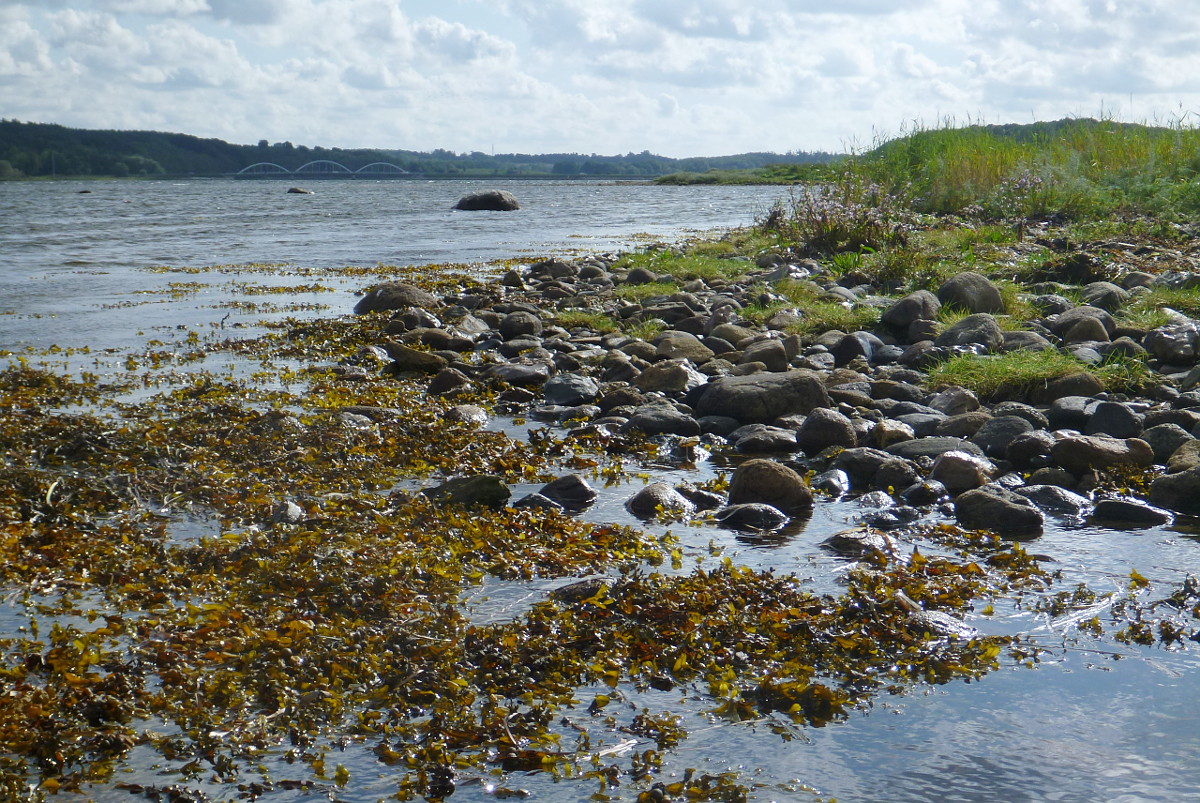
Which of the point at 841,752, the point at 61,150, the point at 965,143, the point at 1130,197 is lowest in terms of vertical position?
the point at 841,752

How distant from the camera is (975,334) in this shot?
7.86 metres

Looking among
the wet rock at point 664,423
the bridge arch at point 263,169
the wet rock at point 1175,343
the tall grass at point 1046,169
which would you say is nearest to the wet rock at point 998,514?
the wet rock at point 664,423

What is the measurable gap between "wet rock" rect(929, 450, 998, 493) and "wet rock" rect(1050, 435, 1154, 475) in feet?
1.32

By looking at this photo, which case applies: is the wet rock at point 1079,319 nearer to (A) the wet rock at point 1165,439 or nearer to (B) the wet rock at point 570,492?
(A) the wet rock at point 1165,439

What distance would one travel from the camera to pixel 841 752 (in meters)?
2.76

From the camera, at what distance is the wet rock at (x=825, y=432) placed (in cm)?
591

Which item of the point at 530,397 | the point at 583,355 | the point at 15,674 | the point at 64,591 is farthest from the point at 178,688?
the point at 583,355

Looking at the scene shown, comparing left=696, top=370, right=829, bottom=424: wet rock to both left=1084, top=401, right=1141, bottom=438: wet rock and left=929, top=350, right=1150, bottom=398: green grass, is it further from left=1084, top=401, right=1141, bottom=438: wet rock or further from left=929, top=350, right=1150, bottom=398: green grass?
left=1084, top=401, right=1141, bottom=438: wet rock

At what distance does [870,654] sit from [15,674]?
2732 millimetres

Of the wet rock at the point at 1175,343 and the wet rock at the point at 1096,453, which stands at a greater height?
the wet rock at the point at 1175,343

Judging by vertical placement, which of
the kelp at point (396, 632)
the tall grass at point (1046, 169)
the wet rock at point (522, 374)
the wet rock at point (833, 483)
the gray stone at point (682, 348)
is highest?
the tall grass at point (1046, 169)

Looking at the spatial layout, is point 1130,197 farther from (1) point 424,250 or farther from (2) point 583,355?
(1) point 424,250

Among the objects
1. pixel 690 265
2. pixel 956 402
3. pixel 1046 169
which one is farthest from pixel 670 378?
pixel 1046 169

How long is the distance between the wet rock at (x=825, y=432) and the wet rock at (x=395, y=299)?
672 centimetres
